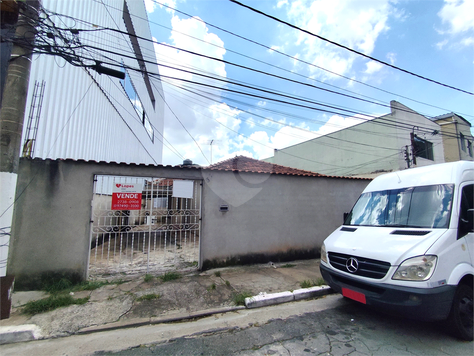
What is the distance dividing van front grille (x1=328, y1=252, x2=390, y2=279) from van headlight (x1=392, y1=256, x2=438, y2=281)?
5.9 inches

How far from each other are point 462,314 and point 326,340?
175 cm

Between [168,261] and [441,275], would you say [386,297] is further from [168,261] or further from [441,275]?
[168,261]

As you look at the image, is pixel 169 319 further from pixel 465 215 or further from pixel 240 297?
pixel 465 215

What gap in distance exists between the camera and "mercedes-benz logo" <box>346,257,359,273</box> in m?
3.19

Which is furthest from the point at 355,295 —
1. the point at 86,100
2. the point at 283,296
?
the point at 86,100

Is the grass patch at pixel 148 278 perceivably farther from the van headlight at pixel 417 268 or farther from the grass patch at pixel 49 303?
the van headlight at pixel 417 268

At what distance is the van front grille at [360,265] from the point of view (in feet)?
9.53

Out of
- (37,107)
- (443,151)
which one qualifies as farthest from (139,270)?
(443,151)

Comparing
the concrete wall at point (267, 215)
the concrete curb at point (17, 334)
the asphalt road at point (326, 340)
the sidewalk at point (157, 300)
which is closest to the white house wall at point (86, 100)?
the sidewalk at point (157, 300)

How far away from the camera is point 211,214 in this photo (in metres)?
5.87

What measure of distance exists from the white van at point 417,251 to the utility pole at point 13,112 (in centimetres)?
502

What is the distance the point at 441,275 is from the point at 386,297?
0.66m

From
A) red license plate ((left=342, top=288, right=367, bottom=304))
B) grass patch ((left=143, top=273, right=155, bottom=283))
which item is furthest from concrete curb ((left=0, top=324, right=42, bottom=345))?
red license plate ((left=342, top=288, right=367, bottom=304))

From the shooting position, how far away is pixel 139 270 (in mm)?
5418
